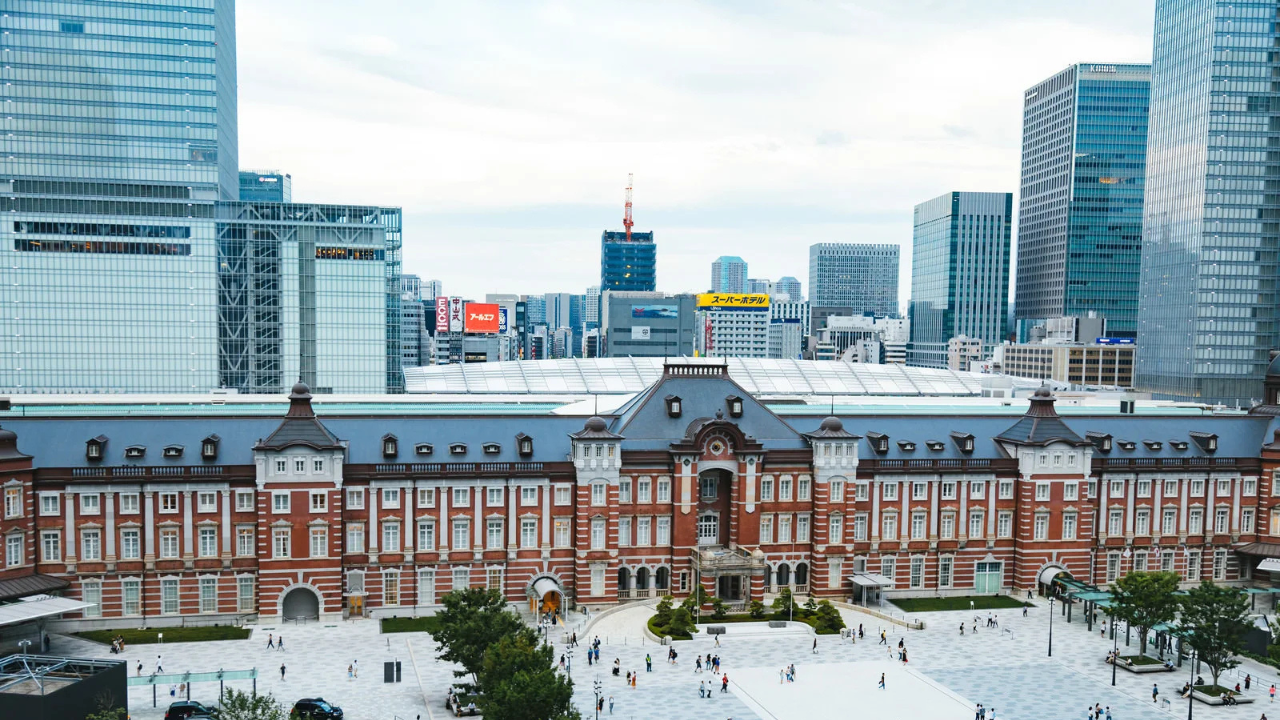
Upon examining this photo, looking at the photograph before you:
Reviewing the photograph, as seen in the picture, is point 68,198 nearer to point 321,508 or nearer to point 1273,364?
point 321,508

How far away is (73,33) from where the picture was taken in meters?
182

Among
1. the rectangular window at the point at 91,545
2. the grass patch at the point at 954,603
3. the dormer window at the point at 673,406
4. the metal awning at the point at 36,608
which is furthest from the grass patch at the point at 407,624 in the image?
the grass patch at the point at 954,603

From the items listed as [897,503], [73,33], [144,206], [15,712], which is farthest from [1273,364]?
[73,33]

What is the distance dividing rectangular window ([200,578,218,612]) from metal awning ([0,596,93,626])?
842 centimetres

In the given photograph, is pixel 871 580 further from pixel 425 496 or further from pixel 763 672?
pixel 425 496

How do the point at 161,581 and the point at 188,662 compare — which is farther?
the point at 161,581

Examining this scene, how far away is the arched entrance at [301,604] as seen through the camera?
88188 millimetres

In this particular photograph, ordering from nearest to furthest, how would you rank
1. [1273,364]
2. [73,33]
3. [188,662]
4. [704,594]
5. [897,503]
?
[188,662]
[704,594]
[897,503]
[1273,364]
[73,33]

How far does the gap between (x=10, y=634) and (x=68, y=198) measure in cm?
12703

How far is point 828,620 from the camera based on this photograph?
292 feet

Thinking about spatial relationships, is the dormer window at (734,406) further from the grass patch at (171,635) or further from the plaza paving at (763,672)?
the grass patch at (171,635)

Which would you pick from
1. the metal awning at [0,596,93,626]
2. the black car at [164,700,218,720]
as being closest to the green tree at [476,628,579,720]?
the black car at [164,700,218,720]

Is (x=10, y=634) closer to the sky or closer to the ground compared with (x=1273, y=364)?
closer to the ground

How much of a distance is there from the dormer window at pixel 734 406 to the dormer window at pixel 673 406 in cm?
476
